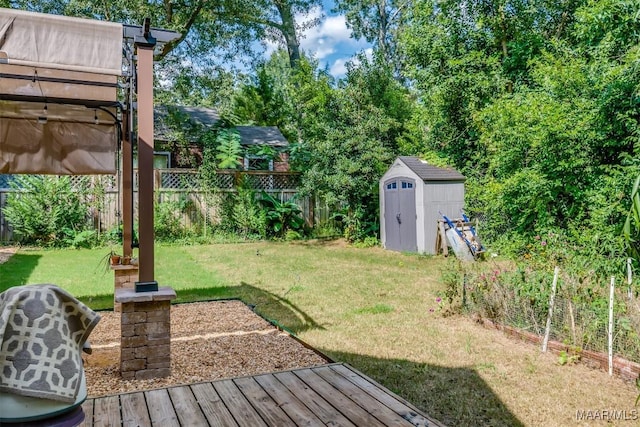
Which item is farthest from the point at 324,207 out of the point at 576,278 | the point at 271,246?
the point at 576,278

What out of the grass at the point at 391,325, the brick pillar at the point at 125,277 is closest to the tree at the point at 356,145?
the grass at the point at 391,325

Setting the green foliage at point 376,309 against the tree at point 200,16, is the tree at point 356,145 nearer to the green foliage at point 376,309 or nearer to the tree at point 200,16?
the tree at point 200,16

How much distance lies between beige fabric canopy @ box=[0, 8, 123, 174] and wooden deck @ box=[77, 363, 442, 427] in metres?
2.24

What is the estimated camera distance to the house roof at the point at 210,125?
14.2 metres

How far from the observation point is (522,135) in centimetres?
743

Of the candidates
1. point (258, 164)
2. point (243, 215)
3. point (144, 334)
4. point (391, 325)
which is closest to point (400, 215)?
point (243, 215)

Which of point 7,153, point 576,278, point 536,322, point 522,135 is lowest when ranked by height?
point 536,322

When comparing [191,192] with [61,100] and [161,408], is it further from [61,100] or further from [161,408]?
[161,408]

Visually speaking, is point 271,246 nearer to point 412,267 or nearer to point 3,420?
point 412,267

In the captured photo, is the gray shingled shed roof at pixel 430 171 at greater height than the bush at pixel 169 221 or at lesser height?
greater

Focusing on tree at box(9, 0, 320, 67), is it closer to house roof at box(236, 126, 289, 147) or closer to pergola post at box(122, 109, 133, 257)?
house roof at box(236, 126, 289, 147)

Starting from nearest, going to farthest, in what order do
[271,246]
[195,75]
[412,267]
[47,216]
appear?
[412,267]
[47,216]
[271,246]
[195,75]

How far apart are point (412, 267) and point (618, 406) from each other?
5.57 metres

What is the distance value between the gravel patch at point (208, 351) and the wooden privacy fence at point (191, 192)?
5.68m
